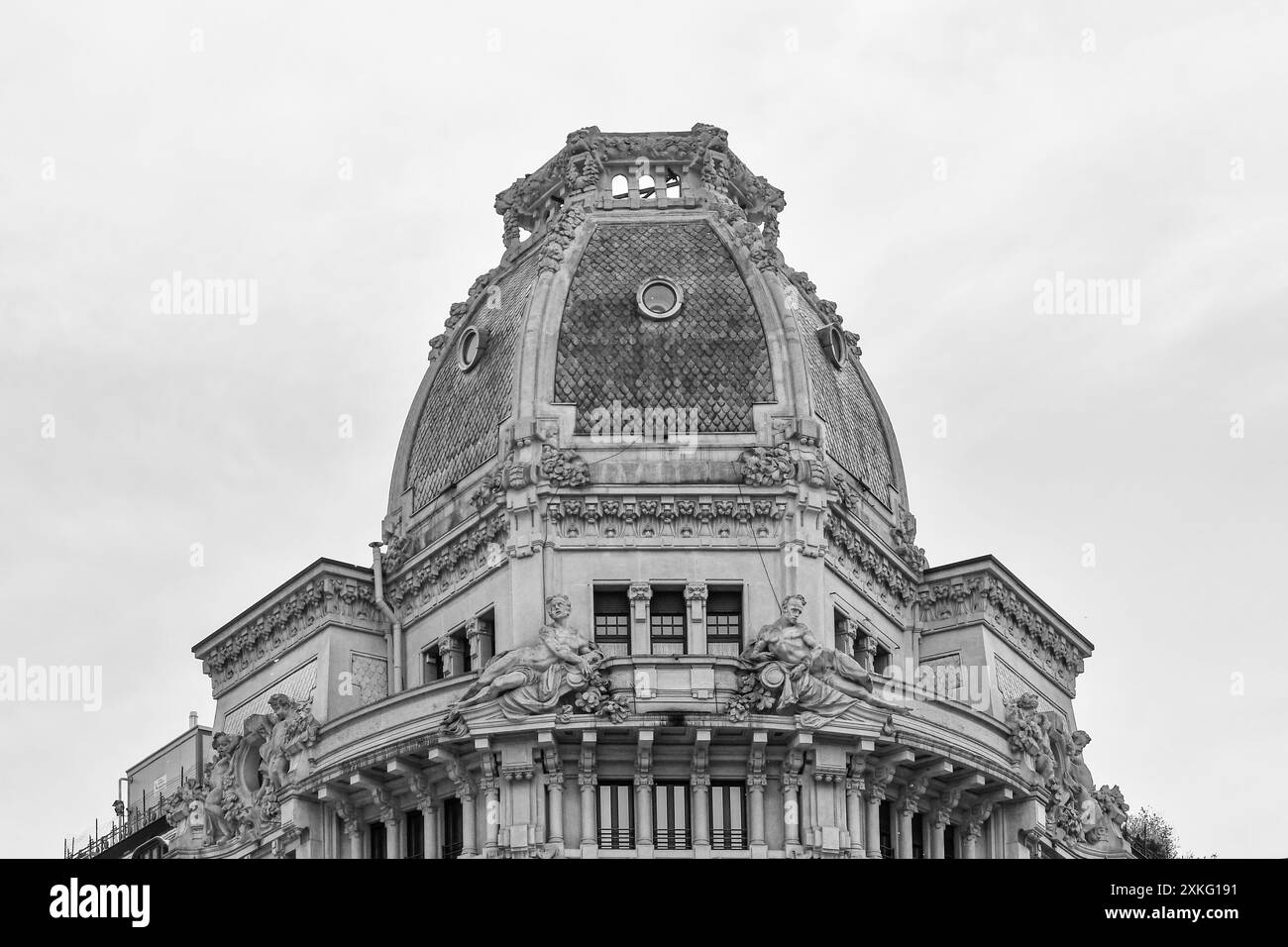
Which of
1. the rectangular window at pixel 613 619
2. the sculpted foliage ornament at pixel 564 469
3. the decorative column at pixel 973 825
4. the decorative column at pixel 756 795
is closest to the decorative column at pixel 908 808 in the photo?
the decorative column at pixel 973 825

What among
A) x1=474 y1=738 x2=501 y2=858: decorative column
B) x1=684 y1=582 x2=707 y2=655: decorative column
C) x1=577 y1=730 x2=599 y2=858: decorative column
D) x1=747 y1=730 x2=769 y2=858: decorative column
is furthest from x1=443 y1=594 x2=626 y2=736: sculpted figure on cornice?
x1=747 y1=730 x2=769 y2=858: decorative column

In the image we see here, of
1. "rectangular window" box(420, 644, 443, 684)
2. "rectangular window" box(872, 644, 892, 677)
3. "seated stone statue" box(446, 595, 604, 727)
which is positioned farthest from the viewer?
"rectangular window" box(872, 644, 892, 677)

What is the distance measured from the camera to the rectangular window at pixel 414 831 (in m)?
79.8

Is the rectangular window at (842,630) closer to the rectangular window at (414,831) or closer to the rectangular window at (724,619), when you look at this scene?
the rectangular window at (724,619)

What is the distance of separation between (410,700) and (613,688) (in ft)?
18.6

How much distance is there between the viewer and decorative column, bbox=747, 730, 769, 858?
76.4 m

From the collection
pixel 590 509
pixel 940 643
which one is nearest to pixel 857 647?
pixel 940 643

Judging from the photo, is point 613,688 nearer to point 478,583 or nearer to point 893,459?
point 478,583

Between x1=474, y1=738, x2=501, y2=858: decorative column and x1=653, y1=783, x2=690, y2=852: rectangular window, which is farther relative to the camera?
x1=653, y1=783, x2=690, y2=852: rectangular window

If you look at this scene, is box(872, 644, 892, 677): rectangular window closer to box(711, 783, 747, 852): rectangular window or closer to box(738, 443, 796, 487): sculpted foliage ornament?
box(738, 443, 796, 487): sculpted foliage ornament

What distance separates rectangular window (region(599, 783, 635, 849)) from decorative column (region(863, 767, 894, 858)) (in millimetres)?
6026

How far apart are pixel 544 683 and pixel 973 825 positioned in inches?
525

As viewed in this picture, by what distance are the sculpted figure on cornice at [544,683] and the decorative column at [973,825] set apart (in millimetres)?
11620

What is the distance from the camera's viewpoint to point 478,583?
81.8 m
